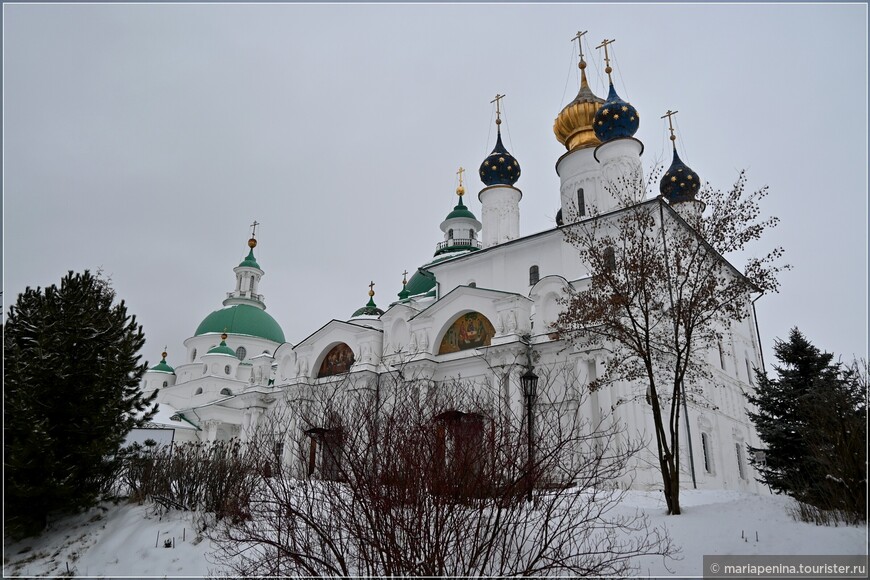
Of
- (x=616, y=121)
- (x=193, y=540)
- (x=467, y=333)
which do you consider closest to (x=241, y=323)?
(x=467, y=333)

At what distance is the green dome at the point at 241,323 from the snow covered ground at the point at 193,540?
1313 inches

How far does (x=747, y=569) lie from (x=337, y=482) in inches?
185

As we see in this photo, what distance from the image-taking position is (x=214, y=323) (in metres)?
44.0

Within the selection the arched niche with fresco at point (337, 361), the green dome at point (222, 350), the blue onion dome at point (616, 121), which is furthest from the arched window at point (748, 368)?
the green dome at point (222, 350)

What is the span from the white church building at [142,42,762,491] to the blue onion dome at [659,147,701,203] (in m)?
0.07

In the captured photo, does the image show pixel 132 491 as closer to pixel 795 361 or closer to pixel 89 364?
pixel 89 364

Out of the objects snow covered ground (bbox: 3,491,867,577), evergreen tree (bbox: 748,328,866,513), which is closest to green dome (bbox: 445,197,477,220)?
evergreen tree (bbox: 748,328,866,513)

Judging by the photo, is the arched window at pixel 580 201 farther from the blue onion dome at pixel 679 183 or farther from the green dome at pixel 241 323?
the green dome at pixel 241 323

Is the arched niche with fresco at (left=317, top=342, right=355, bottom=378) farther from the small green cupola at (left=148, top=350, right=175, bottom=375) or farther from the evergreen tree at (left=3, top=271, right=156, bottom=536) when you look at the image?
the small green cupola at (left=148, top=350, right=175, bottom=375)

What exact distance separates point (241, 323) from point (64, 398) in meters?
34.0

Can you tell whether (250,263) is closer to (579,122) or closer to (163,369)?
(163,369)

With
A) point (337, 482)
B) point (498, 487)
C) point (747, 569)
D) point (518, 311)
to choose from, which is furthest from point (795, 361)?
point (337, 482)

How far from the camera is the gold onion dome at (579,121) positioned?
25.2m

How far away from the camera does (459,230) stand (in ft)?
113
